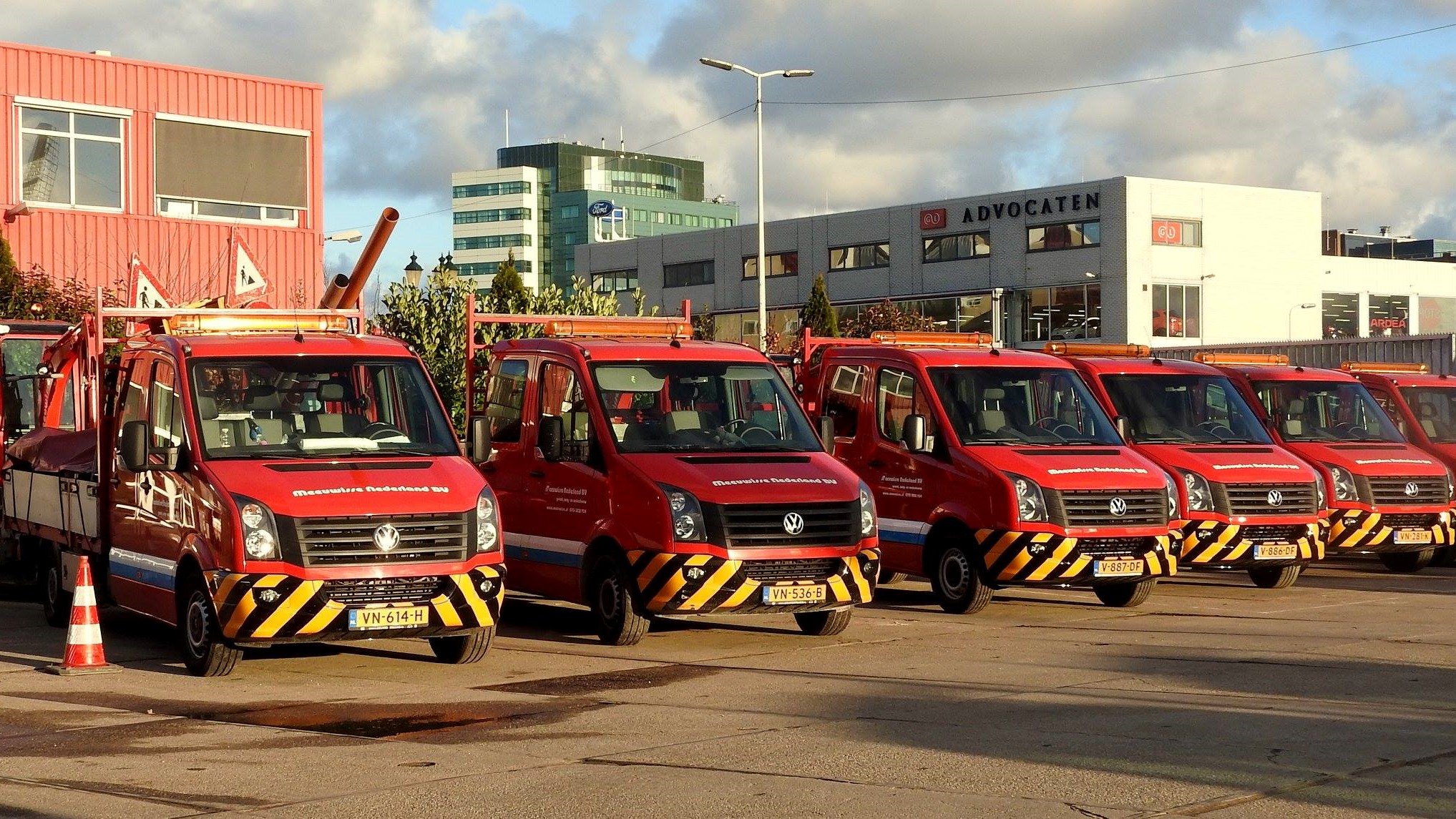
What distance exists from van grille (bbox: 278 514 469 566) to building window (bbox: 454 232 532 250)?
15520cm

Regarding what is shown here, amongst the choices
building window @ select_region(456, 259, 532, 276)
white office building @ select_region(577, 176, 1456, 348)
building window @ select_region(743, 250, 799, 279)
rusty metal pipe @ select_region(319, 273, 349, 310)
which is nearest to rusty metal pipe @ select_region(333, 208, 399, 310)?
rusty metal pipe @ select_region(319, 273, 349, 310)

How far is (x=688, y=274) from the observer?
82.6 metres

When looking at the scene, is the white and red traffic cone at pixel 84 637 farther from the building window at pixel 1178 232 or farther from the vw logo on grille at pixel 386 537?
the building window at pixel 1178 232

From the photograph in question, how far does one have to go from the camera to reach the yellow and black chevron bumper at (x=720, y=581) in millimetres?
12602

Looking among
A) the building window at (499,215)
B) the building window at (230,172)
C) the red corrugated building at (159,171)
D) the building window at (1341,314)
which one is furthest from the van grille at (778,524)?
the building window at (499,215)

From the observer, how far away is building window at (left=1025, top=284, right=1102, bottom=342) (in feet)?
220

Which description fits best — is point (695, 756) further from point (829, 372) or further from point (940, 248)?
point (940, 248)

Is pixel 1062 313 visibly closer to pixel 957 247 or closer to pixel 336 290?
pixel 957 247

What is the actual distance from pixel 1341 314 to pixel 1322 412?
6036 cm

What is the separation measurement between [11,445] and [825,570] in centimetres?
813

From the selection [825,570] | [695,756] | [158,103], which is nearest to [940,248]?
[158,103]

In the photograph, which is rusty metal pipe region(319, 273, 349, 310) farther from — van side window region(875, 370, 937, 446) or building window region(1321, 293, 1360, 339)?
building window region(1321, 293, 1360, 339)

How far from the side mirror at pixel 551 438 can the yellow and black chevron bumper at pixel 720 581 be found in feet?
4.16

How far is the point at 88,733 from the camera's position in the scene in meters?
9.48
